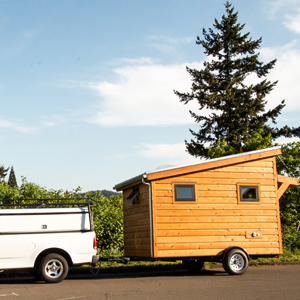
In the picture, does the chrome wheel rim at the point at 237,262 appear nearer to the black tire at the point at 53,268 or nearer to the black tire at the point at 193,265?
the black tire at the point at 193,265

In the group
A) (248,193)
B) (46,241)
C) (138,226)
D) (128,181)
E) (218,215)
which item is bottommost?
(46,241)

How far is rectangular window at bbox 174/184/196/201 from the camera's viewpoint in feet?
43.5

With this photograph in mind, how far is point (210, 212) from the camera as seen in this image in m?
13.4

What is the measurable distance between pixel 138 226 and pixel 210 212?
7.85ft

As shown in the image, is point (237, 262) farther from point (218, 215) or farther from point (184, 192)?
point (184, 192)

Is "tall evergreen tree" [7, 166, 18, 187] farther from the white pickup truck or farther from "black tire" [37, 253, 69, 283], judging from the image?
"black tire" [37, 253, 69, 283]

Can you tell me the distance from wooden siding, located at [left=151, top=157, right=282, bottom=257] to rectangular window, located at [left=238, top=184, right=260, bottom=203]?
13cm

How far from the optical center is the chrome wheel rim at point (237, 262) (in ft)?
42.6

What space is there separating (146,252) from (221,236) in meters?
2.39

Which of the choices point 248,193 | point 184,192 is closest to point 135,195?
point 184,192

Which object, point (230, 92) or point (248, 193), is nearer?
point (248, 193)

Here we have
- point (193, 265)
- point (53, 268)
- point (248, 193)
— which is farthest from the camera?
point (193, 265)

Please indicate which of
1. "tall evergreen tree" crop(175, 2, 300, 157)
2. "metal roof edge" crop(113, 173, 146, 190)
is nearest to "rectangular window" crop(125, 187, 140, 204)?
"metal roof edge" crop(113, 173, 146, 190)

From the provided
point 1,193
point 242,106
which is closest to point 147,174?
point 1,193
